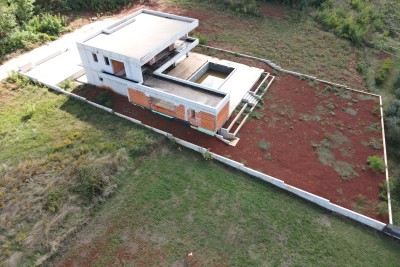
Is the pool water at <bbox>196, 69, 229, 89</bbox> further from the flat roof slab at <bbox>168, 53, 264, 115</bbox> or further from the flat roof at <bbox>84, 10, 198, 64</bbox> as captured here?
the flat roof at <bbox>84, 10, 198, 64</bbox>

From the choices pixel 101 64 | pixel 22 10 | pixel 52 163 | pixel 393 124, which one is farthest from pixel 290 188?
pixel 22 10

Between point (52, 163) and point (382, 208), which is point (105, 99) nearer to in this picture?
point (52, 163)

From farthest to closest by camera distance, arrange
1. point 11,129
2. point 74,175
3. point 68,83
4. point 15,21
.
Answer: point 15,21
point 68,83
point 11,129
point 74,175

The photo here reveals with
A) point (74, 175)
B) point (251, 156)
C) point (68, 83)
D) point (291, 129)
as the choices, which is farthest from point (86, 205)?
point (291, 129)

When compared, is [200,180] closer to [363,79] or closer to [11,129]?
[11,129]

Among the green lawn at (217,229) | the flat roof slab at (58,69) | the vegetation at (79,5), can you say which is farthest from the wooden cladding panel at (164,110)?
the vegetation at (79,5)

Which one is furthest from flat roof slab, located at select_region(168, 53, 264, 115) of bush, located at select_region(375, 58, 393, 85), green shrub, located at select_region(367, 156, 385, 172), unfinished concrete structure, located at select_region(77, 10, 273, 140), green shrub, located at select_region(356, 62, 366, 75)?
bush, located at select_region(375, 58, 393, 85)
